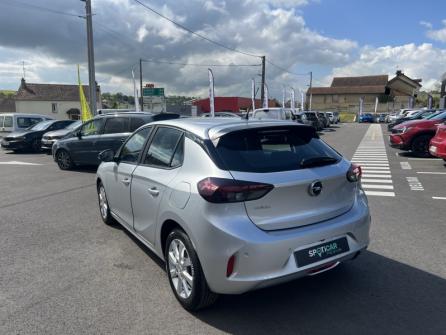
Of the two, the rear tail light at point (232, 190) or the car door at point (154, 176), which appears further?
the car door at point (154, 176)

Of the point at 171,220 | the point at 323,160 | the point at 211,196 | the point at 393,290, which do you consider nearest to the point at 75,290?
the point at 171,220

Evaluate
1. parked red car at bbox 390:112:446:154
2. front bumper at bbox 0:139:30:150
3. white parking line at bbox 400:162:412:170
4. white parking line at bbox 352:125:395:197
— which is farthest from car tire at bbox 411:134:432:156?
front bumper at bbox 0:139:30:150

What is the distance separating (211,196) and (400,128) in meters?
12.7

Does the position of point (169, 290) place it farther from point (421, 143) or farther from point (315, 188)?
point (421, 143)

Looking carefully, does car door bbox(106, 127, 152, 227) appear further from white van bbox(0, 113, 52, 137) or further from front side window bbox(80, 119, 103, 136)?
white van bbox(0, 113, 52, 137)

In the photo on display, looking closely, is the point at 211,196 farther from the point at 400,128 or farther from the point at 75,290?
the point at 400,128

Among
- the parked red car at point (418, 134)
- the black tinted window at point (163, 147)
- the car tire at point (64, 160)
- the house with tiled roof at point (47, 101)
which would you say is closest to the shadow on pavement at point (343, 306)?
the black tinted window at point (163, 147)

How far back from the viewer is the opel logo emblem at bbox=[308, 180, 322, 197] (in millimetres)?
3115

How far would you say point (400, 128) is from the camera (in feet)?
44.5

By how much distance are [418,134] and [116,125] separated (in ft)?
33.5

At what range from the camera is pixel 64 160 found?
38.3ft

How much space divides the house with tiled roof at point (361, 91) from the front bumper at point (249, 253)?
8552 cm

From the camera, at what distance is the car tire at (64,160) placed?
38.0ft

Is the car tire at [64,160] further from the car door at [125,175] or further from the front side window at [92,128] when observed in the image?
the car door at [125,175]
